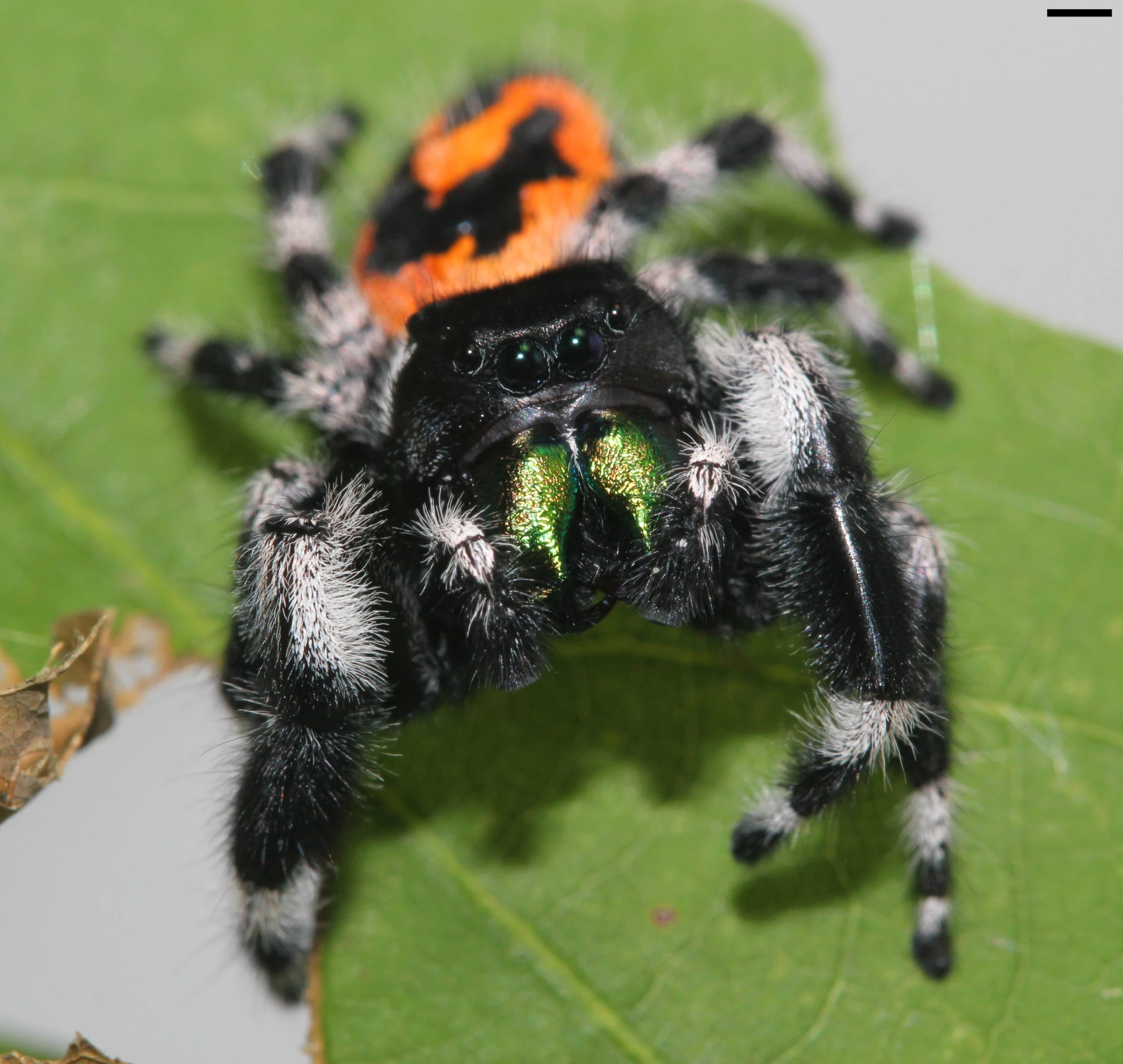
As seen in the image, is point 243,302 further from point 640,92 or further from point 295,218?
point 640,92

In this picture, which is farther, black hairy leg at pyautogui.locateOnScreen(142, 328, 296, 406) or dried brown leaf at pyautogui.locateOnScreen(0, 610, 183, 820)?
black hairy leg at pyautogui.locateOnScreen(142, 328, 296, 406)

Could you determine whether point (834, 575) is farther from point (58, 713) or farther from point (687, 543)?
point (58, 713)

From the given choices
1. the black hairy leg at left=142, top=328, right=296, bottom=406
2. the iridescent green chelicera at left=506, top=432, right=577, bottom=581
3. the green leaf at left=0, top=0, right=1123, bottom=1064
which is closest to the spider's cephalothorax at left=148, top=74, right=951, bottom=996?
the iridescent green chelicera at left=506, top=432, right=577, bottom=581

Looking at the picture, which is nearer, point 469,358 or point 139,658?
point 469,358

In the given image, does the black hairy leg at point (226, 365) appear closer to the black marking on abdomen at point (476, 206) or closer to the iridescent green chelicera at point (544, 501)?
the black marking on abdomen at point (476, 206)

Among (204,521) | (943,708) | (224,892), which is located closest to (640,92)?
(204,521)

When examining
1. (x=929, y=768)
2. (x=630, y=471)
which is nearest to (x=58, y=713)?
(x=630, y=471)

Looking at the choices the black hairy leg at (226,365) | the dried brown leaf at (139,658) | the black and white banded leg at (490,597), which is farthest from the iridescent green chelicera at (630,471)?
the dried brown leaf at (139,658)

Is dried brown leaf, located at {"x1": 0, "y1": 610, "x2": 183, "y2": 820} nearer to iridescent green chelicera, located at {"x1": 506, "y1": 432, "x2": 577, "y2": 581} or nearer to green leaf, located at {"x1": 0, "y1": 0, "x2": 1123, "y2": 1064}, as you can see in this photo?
green leaf, located at {"x1": 0, "y1": 0, "x2": 1123, "y2": 1064}
